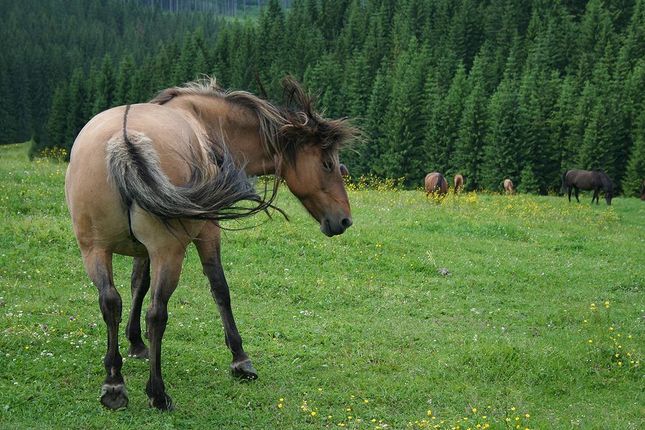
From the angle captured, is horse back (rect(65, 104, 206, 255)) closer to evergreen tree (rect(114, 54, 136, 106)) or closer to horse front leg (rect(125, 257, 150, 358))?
horse front leg (rect(125, 257, 150, 358))

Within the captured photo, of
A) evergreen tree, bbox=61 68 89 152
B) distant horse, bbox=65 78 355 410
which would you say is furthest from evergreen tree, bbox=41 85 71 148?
distant horse, bbox=65 78 355 410

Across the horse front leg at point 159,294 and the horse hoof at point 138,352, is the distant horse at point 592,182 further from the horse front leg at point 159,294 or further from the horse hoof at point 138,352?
the horse front leg at point 159,294

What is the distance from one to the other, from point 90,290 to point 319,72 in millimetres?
89830

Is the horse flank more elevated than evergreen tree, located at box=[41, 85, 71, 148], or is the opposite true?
the horse flank

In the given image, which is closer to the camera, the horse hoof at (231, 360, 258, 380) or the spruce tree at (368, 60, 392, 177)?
the horse hoof at (231, 360, 258, 380)

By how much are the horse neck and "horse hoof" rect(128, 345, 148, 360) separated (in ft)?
8.13

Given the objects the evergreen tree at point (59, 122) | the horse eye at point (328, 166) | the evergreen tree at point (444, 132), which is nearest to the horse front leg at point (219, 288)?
the horse eye at point (328, 166)

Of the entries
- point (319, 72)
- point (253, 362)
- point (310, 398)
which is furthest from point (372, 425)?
point (319, 72)

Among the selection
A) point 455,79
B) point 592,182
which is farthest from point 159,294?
point 455,79

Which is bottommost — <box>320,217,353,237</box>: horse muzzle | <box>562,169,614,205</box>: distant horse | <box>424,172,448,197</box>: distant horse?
<box>562,169,614,205</box>: distant horse

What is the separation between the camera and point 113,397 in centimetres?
661

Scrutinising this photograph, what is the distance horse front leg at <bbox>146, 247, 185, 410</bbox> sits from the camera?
6.27 meters

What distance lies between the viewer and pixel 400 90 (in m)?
80.7

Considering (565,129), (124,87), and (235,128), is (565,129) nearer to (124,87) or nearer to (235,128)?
(124,87)
